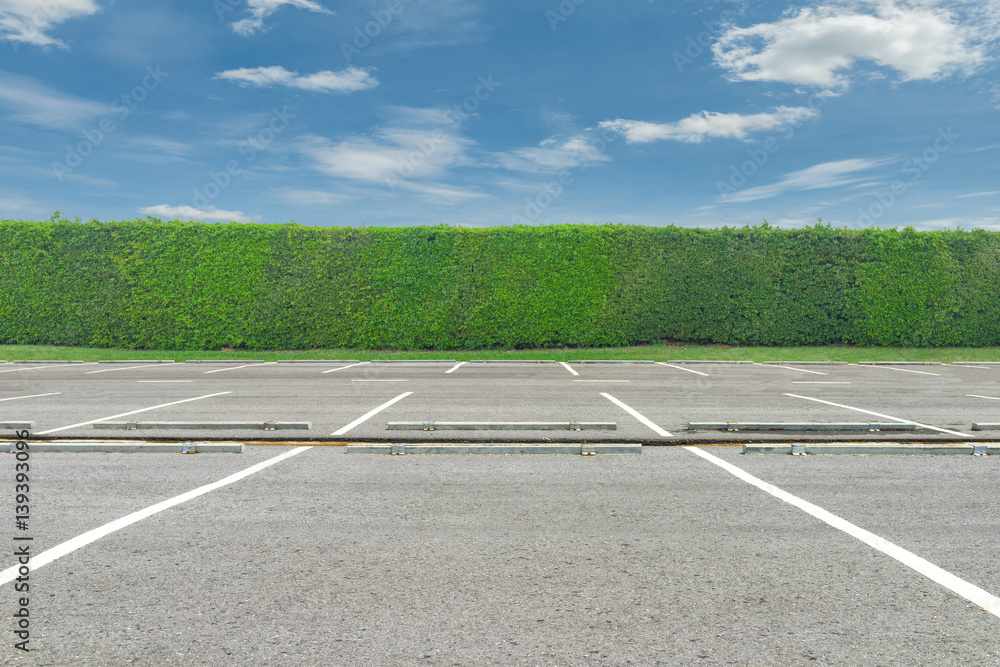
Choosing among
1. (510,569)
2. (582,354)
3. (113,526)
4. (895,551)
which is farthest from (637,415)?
(582,354)

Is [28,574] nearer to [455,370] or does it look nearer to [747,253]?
[455,370]

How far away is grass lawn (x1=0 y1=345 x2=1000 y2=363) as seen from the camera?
A: 1834 cm

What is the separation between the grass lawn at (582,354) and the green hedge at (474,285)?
537 millimetres

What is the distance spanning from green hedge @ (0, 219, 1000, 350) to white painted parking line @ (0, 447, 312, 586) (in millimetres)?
14323

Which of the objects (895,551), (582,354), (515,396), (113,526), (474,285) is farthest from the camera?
(474,285)

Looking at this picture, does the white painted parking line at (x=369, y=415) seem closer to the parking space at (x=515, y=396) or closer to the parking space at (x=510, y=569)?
the parking space at (x=515, y=396)

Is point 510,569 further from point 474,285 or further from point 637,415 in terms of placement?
point 474,285

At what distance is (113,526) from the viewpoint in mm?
4320

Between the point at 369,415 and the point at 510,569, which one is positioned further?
the point at 369,415

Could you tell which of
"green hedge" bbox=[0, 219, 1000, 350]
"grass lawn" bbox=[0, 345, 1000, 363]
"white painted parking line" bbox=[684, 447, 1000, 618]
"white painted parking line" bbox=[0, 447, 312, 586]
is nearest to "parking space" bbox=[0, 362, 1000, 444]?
"white painted parking line" bbox=[0, 447, 312, 586]

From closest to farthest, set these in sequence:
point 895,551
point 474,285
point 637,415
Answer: point 895,551 → point 637,415 → point 474,285

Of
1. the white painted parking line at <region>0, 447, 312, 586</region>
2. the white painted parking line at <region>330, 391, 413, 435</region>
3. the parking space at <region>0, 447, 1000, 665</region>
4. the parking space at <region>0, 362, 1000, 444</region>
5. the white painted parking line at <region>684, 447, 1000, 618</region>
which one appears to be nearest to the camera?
the parking space at <region>0, 447, 1000, 665</region>

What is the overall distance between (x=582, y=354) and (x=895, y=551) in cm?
1503

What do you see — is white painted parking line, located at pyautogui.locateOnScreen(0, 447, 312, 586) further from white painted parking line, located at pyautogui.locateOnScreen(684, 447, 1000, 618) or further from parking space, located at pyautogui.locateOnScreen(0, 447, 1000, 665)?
white painted parking line, located at pyautogui.locateOnScreen(684, 447, 1000, 618)
